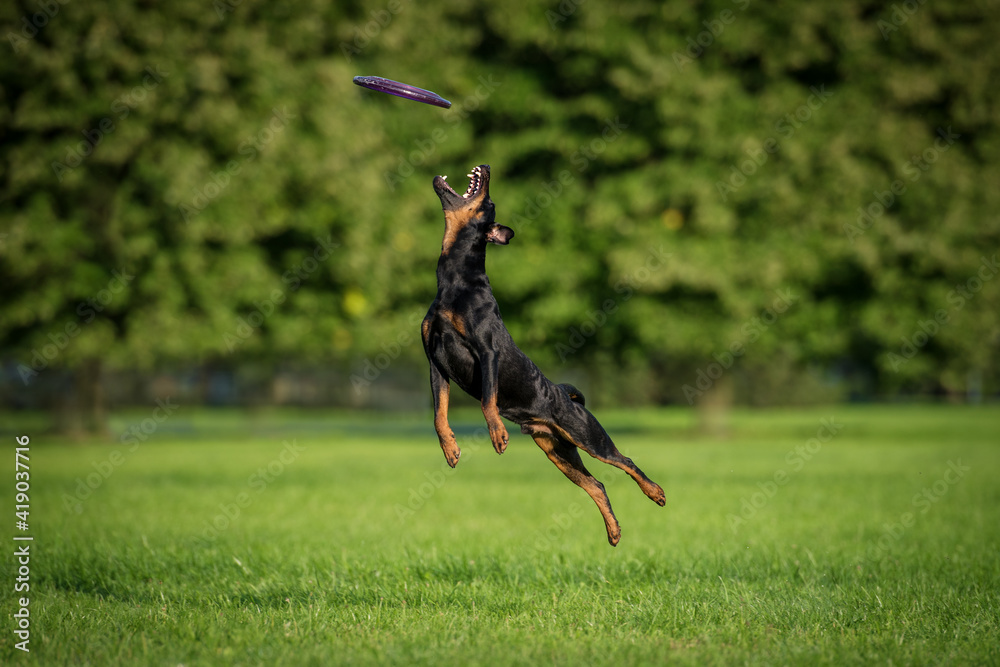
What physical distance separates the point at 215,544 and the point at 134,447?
47.2ft

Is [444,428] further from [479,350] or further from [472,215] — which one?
[472,215]

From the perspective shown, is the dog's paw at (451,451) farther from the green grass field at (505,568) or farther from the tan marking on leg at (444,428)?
the green grass field at (505,568)

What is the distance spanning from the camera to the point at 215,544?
8.42m

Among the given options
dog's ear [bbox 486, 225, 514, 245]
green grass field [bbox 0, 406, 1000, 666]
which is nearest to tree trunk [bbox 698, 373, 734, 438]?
green grass field [bbox 0, 406, 1000, 666]

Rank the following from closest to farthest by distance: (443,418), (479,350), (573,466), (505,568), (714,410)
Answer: (479,350), (443,418), (573,466), (505,568), (714,410)

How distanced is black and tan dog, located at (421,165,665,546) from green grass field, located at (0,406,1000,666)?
3.81 ft

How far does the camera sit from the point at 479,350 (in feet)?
13.7

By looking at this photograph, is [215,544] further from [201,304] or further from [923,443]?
[923,443]

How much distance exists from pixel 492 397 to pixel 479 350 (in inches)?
9.7

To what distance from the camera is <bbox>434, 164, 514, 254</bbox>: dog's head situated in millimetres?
4363

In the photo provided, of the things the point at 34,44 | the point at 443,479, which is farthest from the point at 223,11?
the point at 443,479

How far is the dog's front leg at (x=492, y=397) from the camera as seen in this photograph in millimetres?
4039

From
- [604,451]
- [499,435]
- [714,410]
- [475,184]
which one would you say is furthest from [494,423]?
[714,410]

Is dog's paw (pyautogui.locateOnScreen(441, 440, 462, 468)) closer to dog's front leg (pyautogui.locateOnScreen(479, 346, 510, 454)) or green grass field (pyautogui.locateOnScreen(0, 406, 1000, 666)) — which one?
dog's front leg (pyautogui.locateOnScreen(479, 346, 510, 454))
